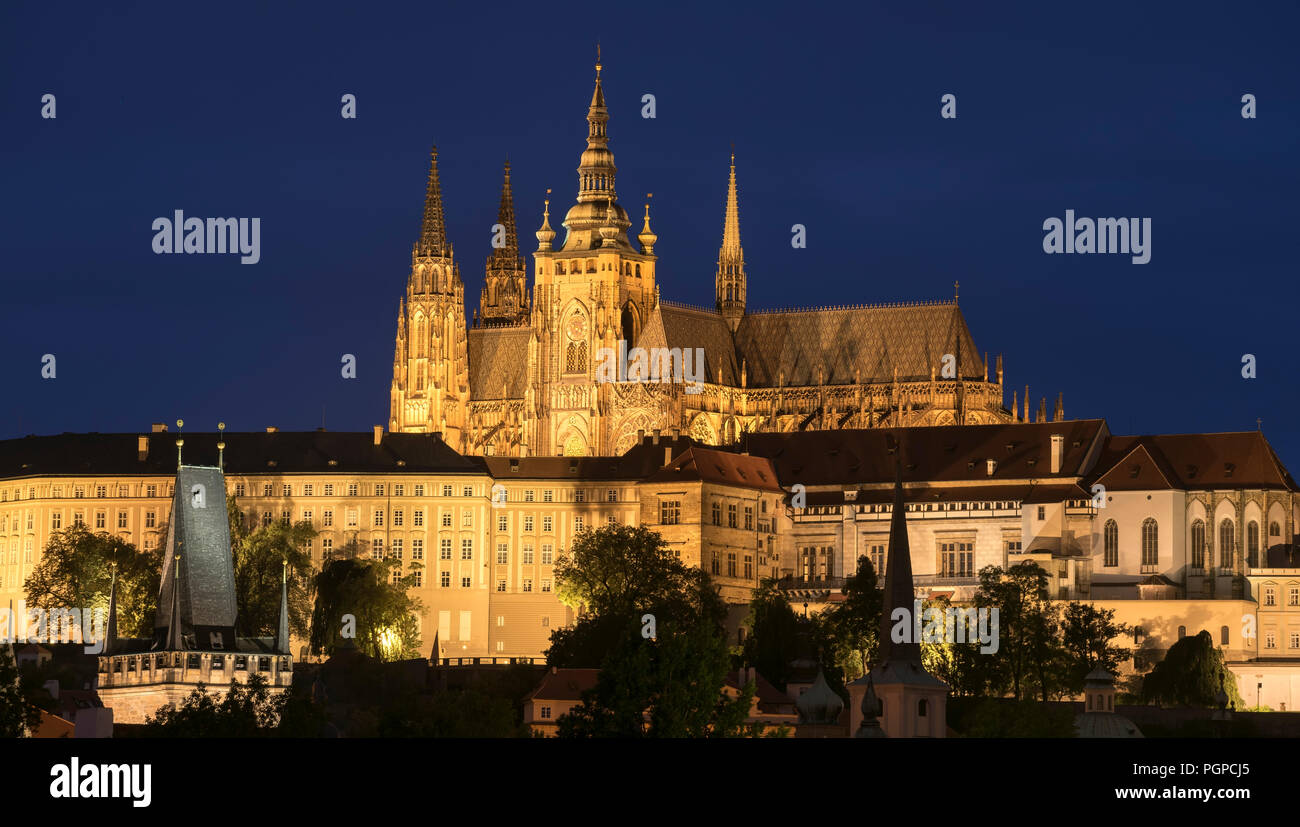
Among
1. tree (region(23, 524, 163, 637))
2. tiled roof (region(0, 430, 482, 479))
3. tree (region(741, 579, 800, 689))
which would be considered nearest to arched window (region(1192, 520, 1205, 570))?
tree (region(741, 579, 800, 689))

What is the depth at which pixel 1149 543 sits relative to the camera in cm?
18475

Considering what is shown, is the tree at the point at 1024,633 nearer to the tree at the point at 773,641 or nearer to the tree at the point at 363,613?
the tree at the point at 773,641

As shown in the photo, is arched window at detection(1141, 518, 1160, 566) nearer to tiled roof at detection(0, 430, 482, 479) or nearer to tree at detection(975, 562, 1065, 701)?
tree at detection(975, 562, 1065, 701)

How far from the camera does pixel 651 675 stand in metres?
117

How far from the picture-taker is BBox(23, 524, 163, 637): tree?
575 feet

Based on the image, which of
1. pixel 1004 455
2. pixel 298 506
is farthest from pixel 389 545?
pixel 1004 455

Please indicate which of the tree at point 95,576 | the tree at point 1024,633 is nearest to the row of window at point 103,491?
the tree at point 95,576

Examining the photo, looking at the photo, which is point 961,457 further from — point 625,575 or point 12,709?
point 12,709

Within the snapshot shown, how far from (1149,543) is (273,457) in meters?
Result: 48.0
